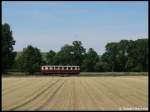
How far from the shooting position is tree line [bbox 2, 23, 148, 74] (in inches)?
5380

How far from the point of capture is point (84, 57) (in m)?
165

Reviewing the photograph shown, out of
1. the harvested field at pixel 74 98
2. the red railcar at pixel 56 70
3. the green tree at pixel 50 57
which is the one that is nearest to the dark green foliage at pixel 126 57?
the green tree at pixel 50 57

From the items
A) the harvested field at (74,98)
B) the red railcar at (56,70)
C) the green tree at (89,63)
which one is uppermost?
the green tree at (89,63)

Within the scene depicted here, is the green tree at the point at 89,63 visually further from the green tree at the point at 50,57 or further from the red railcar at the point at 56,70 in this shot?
the red railcar at the point at 56,70

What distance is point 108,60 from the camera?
158 m

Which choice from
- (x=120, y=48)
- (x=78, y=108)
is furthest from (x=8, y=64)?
(x=78, y=108)

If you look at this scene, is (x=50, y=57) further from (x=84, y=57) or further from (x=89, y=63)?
(x=89, y=63)

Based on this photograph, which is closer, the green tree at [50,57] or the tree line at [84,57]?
the tree line at [84,57]

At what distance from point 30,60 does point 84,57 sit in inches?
1277

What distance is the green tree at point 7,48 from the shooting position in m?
133

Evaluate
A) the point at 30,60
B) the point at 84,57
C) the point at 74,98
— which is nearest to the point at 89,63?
the point at 84,57

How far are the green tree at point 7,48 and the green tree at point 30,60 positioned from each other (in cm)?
300

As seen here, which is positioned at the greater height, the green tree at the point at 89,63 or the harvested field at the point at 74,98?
the green tree at the point at 89,63

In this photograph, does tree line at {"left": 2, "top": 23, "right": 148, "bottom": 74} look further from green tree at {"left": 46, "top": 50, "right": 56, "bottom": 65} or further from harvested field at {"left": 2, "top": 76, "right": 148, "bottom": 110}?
harvested field at {"left": 2, "top": 76, "right": 148, "bottom": 110}
